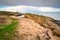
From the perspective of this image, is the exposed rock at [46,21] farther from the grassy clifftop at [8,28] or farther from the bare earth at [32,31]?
the grassy clifftop at [8,28]

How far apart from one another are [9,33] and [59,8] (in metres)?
0.69

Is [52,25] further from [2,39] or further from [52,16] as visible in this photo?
[2,39]

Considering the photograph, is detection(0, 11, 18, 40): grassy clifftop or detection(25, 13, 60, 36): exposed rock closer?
detection(0, 11, 18, 40): grassy clifftop

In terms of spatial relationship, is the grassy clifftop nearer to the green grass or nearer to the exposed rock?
the green grass

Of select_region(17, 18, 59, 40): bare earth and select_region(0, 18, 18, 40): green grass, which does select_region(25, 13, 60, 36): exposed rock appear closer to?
select_region(17, 18, 59, 40): bare earth

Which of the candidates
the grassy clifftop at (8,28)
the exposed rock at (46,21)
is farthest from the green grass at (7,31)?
the exposed rock at (46,21)

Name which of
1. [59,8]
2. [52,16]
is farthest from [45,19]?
[59,8]

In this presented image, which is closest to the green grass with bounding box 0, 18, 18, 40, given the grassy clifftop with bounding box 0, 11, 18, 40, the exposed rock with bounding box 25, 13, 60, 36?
the grassy clifftop with bounding box 0, 11, 18, 40

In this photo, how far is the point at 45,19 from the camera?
1.93 meters

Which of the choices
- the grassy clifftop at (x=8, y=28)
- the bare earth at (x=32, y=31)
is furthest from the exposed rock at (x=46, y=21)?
the grassy clifftop at (x=8, y=28)

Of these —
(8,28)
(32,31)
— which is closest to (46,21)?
(32,31)

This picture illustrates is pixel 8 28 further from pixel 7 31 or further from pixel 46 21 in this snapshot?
pixel 46 21

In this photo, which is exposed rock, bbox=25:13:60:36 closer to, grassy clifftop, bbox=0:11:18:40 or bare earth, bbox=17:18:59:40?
bare earth, bbox=17:18:59:40

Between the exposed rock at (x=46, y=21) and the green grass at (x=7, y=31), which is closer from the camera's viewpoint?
the green grass at (x=7, y=31)
